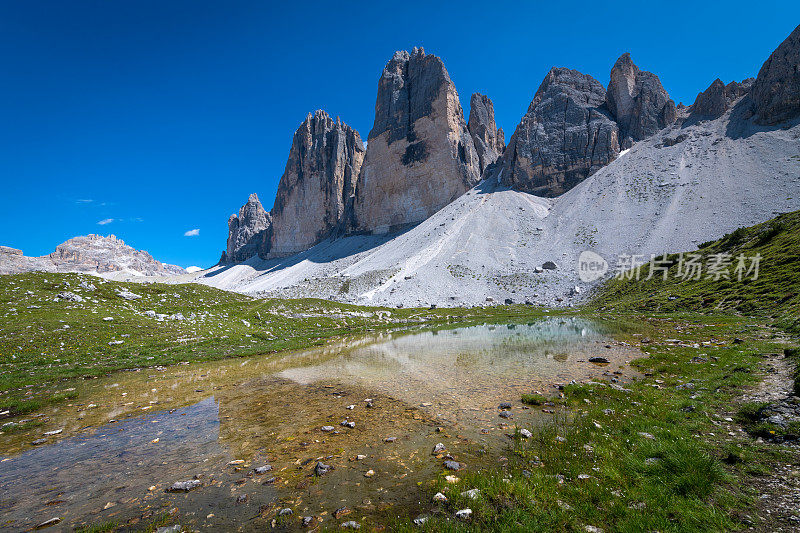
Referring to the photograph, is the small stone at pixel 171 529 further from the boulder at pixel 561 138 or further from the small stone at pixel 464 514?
the boulder at pixel 561 138

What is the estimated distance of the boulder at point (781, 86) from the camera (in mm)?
76312

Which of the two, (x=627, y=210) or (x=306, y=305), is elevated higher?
(x=627, y=210)

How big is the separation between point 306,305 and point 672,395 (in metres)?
39.9

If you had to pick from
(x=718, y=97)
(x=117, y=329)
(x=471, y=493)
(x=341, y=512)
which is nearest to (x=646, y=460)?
(x=471, y=493)

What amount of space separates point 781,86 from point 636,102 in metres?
32.1

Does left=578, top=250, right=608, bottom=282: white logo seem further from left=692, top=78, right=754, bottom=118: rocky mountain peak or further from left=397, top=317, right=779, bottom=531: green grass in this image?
left=692, top=78, right=754, bottom=118: rocky mountain peak

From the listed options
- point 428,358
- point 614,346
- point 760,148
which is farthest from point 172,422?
point 760,148

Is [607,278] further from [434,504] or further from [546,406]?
[434,504]

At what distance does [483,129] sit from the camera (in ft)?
455

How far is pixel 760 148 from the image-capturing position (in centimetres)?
7375

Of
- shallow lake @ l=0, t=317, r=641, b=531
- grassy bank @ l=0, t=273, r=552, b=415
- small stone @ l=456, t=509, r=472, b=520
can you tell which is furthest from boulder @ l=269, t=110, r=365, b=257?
small stone @ l=456, t=509, r=472, b=520

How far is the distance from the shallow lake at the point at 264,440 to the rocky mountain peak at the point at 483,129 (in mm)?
131865

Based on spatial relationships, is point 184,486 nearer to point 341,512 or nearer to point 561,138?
point 341,512

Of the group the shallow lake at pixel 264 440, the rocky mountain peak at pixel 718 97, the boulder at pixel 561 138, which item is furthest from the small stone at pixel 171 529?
the rocky mountain peak at pixel 718 97
